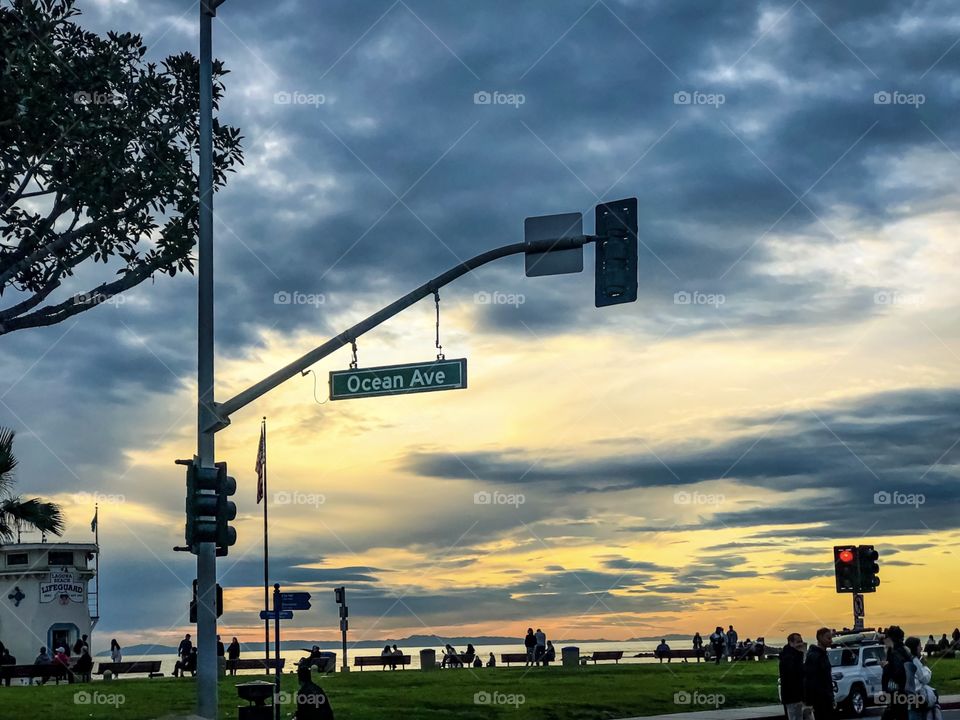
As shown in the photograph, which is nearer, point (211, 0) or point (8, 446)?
point (211, 0)

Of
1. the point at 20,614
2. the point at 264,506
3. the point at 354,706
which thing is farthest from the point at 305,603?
the point at 20,614

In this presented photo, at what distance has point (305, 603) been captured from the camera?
22.7 m

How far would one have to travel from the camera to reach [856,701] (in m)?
30.0

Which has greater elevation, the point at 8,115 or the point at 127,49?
the point at 127,49

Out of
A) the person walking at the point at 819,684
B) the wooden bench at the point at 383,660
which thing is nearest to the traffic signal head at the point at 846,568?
the person walking at the point at 819,684

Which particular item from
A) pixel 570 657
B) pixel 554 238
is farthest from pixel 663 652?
pixel 554 238

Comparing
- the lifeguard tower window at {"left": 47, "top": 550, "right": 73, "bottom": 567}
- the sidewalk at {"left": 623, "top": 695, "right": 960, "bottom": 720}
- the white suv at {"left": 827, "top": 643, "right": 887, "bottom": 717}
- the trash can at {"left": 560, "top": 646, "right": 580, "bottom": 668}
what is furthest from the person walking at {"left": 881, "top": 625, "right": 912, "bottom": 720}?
the lifeguard tower window at {"left": 47, "top": 550, "right": 73, "bottom": 567}

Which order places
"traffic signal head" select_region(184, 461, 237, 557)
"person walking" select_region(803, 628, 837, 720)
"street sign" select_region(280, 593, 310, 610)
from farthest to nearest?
"street sign" select_region(280, 593, 310, 610) < "person walking" select_region(803, 628, 837, 720) < "traffic signal head" select_region(184, 461, 237, 557)

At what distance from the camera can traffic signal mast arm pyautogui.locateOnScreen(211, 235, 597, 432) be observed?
16344mm

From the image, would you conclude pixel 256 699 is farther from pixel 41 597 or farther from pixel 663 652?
pixel 663 652

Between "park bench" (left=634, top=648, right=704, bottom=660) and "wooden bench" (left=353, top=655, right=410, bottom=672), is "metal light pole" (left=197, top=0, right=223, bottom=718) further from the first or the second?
"park bench" (left=634, top=648, right=704, bottom=660)

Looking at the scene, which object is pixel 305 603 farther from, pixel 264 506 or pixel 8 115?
pixel 264 506

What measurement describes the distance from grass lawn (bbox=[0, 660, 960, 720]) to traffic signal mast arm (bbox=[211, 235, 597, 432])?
1014 centimetres

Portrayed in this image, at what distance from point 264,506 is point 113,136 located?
24.7m
